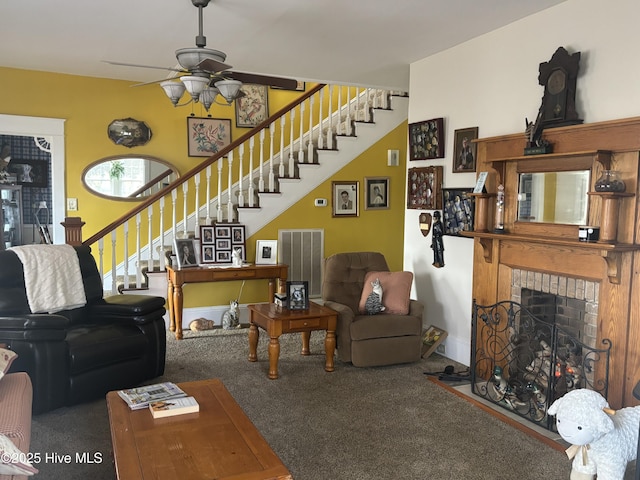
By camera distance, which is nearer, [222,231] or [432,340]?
→ [432,340]

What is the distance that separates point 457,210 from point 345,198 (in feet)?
6.61

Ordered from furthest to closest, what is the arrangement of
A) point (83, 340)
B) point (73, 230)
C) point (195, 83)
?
point (73, 230)
point (83, 340)
point (195, 83)

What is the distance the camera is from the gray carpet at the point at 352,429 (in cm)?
279

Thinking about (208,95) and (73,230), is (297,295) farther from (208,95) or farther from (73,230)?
(73,230)

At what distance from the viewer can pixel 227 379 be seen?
4086mm

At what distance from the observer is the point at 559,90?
348cm

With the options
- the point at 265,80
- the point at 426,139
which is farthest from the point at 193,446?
the point at 265,80

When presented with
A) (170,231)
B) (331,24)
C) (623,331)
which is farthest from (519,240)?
(170,231)

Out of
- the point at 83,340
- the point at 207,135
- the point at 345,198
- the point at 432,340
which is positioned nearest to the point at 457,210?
the point at 432,340

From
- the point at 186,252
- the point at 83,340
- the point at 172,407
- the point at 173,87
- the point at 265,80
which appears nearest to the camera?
the point at 172,407

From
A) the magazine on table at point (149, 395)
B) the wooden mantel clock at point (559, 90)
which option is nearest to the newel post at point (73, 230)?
the magazine on table at point (149, 395)

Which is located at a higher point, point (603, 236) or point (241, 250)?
point (603, 236)

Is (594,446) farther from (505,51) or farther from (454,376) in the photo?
(505,51)

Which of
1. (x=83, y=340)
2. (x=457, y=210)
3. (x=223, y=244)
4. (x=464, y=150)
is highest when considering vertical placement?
(x=464, y=150)
